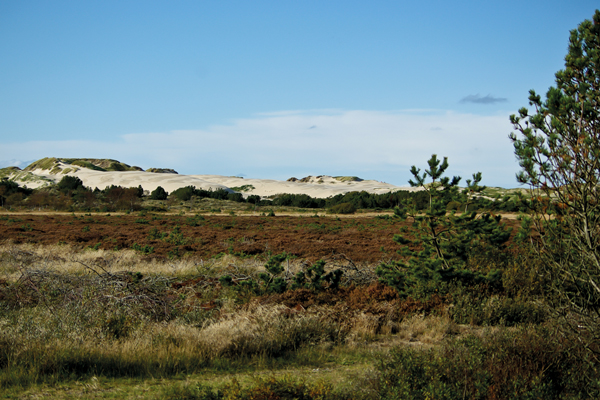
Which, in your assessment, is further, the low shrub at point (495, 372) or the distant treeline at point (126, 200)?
the distant treeline at point (126, 200)

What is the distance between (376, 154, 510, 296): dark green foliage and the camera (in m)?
8.86

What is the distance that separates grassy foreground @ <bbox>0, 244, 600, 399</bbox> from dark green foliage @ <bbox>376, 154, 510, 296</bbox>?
1.35ft

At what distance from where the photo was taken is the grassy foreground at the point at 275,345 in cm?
451

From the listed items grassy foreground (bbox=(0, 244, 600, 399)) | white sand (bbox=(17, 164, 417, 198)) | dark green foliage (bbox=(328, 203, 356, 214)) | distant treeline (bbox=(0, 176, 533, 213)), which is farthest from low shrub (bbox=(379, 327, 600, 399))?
white sand (bbox=(17, 164, 417, 198))

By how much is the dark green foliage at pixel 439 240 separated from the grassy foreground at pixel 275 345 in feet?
1.35

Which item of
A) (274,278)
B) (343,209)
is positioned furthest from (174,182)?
(274,278)

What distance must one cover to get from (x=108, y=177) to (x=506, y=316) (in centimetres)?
11035

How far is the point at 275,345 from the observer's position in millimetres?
6484

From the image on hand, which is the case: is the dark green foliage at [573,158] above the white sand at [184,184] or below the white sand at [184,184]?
below

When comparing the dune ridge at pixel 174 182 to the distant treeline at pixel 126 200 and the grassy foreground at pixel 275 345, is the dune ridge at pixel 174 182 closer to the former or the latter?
the distant treeline at pixel 126 200

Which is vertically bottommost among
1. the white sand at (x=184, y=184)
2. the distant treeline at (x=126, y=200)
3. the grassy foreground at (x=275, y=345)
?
the grassy foreground at (x=275, y=345)

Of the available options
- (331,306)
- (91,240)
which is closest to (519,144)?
(331,306)

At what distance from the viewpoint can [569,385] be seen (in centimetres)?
448

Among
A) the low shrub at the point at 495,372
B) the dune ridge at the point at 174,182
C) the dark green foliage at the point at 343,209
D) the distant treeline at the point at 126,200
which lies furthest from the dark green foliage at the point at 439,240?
the dune ridge at the point at 174,182
